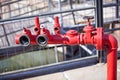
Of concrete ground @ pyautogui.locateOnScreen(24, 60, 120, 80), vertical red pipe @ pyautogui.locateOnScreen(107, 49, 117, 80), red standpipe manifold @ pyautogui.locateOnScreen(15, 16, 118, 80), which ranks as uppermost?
red standpipe manifold @ pyautogui.locateOnScreen(15, 16, 118, 80)

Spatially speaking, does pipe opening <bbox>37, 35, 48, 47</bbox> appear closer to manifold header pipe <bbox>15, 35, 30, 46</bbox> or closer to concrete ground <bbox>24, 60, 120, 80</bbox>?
manifold header pipe <bbox>15, 35, 30, 46</bbox>

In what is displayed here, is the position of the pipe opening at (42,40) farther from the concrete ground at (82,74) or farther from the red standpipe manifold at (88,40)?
the concrete ground at (82,74)

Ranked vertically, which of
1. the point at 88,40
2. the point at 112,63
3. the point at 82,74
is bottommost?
the point at 82,74

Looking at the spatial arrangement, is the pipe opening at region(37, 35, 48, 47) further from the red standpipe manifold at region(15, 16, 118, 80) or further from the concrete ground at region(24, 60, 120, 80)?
the concrete ground at region(24, 60, 120, 80)

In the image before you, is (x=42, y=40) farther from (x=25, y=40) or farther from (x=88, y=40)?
(x=88, y=40)

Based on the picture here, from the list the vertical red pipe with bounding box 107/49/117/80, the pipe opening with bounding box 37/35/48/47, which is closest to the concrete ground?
the vertical red pipe with bounding box 107/49/117/80

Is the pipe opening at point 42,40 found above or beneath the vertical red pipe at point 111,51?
above

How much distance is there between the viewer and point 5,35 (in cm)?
748

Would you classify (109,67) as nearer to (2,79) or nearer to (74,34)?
(74,34)

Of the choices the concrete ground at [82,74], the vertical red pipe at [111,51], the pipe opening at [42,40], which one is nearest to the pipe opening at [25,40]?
the pipe opening at [42,40]

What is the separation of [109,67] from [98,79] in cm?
124

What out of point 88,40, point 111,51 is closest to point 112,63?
point 111,51

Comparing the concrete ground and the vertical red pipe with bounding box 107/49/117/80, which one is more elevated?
the vertical red pipe with bounding box 107/49/117/80

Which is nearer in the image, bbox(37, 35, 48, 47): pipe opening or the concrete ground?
bbox(37, 35, 48, 47): pipe opening
